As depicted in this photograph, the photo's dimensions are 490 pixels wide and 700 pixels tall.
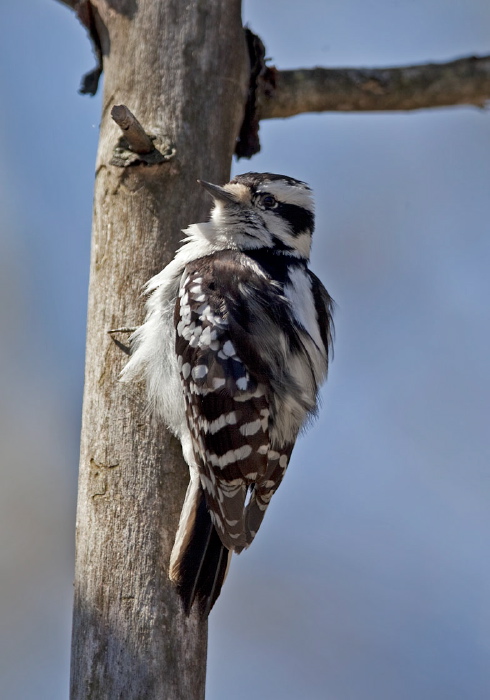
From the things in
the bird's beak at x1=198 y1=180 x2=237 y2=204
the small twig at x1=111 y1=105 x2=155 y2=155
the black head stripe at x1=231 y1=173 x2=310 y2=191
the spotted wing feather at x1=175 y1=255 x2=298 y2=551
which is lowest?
the spotted wing feather at x1=175 y1=255 x2=298 y2=551

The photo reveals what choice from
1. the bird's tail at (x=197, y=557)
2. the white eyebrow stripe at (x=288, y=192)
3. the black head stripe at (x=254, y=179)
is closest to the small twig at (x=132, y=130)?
the black head stripe at (x=254, y=179)

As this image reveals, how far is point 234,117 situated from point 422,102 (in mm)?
1035

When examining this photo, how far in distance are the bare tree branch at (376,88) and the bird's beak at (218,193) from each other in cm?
68

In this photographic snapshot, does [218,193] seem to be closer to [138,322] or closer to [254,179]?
[254,179]

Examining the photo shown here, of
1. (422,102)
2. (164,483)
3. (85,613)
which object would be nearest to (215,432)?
(164,483)

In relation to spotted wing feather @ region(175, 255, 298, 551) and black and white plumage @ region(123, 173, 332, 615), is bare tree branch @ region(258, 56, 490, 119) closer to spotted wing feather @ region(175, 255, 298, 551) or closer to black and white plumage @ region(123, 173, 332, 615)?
black and white plumage @ region(123, 173, 332, 615)

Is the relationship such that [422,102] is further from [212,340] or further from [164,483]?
[164,483]

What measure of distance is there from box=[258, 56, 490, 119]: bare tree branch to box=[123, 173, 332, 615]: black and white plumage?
0.84 m

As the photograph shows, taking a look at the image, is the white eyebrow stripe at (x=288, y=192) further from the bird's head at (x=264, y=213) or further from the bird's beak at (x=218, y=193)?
the bird's beak at (x=218, y=193)

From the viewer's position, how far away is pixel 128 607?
296 centimetres

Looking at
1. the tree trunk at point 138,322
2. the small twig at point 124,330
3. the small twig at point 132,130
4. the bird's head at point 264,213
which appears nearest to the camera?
the tree trunk at point 138,322

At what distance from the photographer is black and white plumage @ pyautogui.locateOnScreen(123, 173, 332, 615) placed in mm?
3012

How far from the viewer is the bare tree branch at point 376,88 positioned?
4129mm

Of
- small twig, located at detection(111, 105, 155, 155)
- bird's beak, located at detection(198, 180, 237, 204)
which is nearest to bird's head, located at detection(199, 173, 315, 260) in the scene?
bird's beak, located at detection(198, 180, 237, 204)
